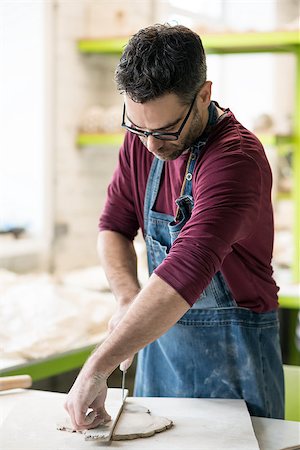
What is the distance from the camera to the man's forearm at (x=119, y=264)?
6.57ft

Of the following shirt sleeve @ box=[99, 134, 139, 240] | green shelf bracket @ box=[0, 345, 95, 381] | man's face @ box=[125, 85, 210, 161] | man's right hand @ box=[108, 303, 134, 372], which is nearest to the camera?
man's face @ box=[125, 85, 210, 161]

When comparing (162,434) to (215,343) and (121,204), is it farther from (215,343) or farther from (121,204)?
(121,204)

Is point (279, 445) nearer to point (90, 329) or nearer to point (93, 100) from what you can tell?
point (90, 329)

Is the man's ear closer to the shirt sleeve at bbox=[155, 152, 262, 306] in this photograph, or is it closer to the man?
the man

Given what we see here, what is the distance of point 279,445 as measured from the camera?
1.71 meters

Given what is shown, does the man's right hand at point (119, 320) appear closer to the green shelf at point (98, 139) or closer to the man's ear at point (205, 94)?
the man's ear at point (205, 94)

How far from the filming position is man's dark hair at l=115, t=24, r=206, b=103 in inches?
65.5

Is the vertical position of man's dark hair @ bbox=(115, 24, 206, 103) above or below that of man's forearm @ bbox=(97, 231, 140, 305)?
above

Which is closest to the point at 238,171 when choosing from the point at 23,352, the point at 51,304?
the point at 23,352

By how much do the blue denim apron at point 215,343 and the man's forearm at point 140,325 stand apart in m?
0.31

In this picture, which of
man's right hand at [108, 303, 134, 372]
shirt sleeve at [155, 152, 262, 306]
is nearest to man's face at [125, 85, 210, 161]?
shirt sleeve at [155, 152, 262, 306]

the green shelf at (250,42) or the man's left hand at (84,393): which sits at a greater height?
the green shelf at (250,42)

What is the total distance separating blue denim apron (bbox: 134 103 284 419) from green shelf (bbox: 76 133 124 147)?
2.20 m

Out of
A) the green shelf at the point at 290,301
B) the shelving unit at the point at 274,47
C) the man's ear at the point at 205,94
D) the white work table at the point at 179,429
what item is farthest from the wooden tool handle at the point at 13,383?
the shelving unit at the point at 274,47
